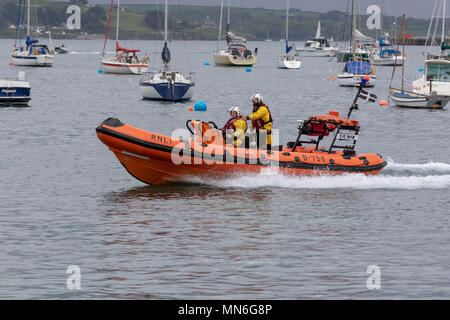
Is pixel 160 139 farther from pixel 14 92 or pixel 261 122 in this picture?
pixel 14 92

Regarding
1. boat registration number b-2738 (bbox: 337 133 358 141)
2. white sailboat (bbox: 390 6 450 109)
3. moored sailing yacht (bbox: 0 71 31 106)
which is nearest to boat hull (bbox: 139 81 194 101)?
moored sailing yacht (bbox: 0 71 31 106)

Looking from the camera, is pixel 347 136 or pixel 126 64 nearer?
pixel 347 136

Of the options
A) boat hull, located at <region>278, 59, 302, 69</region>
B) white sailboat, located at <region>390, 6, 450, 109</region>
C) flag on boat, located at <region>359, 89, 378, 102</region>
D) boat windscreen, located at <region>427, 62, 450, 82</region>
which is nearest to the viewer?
flag on boat, located at <region>359, 89, 378, 102</region>

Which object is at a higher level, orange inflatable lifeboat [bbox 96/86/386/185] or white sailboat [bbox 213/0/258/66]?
white sailboat [bbox 213/0/258/66]

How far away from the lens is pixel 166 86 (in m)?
46.7

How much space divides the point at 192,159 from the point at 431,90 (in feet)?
96.2

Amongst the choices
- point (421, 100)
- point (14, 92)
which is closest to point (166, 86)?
point (14, 92)

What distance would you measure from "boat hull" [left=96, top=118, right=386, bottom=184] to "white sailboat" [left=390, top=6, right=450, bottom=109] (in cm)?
2437

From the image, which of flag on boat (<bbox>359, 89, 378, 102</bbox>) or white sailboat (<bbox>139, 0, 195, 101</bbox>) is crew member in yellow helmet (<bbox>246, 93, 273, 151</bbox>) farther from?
white sailboat (<bbox>139, 0, 195, 101</bbox>)

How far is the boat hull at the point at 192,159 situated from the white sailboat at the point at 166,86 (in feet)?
87.6

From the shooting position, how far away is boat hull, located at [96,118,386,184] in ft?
63.4

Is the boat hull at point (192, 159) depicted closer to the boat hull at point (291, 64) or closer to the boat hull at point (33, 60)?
the boat hull at point (33, 60)
